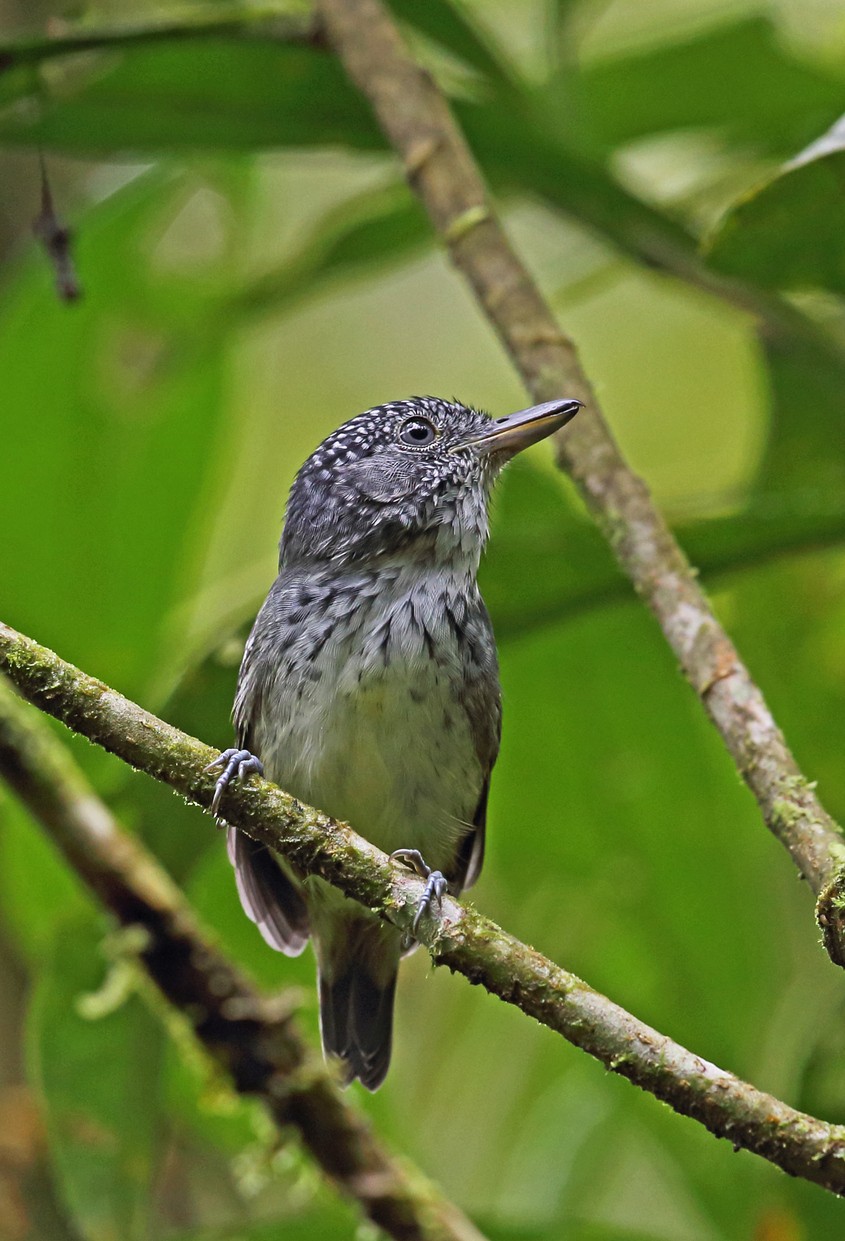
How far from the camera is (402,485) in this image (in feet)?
10.0

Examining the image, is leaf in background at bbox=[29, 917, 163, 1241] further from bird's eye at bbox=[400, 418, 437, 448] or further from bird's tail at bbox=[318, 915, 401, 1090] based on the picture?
bird's eye at bbox=[400, 418, 437, 448]

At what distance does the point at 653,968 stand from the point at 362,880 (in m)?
1.88

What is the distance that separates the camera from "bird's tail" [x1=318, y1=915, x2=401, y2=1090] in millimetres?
3125

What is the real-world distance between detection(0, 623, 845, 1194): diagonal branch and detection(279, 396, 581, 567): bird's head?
1.23m

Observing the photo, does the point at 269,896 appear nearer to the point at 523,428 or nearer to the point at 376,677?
the point at 376,677

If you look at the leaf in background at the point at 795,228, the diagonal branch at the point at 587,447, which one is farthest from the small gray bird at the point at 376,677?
the leaf in background at the point at 795,228

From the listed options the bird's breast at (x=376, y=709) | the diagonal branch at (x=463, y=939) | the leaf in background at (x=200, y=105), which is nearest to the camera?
the diagonal branch at (x=463, y=939)

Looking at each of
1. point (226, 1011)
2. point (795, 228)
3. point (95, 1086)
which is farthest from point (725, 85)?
point (95, 1086)

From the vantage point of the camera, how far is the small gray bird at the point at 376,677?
2756mm

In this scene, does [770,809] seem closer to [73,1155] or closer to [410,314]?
[73,1155]

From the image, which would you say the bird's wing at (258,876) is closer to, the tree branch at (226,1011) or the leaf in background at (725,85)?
the tree branch at (226,1011)

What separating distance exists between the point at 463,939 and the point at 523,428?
1221 millimetres

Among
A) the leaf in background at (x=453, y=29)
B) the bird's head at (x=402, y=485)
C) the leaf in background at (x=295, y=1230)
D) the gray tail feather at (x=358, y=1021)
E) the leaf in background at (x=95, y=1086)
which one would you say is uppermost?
the leaf in background at (x=453, y=29)

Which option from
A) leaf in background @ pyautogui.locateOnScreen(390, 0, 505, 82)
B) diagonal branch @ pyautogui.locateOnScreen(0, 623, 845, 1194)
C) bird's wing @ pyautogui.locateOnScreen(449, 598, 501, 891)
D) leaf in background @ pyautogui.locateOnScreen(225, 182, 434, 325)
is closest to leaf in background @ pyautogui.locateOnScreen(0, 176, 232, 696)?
leaf in background @ pyautogui.locateOnScreen(225, 182, 434, 325)
